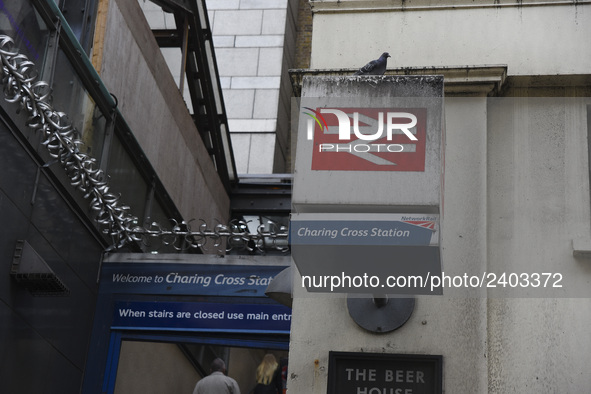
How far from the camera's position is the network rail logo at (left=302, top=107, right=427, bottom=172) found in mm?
5164

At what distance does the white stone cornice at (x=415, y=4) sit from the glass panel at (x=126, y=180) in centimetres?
482

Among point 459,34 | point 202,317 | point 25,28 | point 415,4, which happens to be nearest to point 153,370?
point 202,317

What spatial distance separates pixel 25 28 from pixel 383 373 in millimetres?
5406

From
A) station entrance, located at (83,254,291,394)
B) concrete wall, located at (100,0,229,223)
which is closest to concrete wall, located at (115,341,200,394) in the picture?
station entrance, located at (83,254,291,394)

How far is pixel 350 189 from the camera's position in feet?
16.8

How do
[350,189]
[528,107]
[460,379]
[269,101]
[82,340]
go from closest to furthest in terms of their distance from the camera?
[350,189]
[460,379]
[528,107]
[82,340]
[269,101]

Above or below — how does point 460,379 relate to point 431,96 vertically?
below

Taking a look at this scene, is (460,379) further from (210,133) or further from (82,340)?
(210,133)

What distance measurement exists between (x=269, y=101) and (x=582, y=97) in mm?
14749

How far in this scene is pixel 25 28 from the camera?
892 cm

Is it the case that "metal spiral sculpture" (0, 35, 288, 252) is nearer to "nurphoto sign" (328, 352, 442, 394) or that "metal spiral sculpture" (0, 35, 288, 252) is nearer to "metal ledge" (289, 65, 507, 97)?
"metal ledge" (289, 65, 507, 97)

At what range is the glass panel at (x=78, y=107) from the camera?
9.72 metres

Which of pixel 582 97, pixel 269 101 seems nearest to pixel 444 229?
pixel 582 97

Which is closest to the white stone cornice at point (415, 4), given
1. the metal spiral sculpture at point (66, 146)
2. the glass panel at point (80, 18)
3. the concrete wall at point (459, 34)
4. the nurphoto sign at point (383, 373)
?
the concrete wall at point (459, 34)
